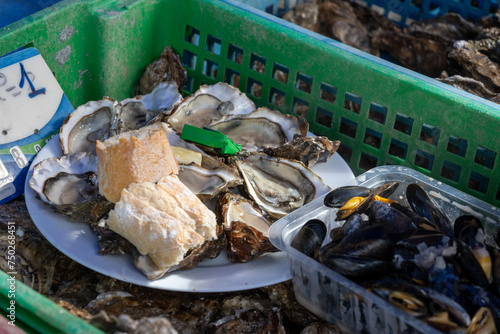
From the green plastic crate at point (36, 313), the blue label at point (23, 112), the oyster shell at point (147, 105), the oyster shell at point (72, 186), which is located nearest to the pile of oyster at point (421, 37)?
the oyster shell at point (147, 105)

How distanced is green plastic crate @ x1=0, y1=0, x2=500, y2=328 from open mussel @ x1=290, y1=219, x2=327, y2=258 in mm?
603

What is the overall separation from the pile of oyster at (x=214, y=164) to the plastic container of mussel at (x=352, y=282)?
0.39 feet

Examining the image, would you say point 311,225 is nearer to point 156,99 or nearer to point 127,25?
point 156,99

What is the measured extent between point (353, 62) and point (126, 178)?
90 centimetres

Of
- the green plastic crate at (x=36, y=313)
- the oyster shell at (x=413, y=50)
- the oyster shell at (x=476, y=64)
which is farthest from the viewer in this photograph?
the oyster shell at (x=413, y=50)

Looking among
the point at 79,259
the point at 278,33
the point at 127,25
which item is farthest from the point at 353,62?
the point at 79,259

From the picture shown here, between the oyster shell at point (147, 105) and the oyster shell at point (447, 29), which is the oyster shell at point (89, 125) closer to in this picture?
the oyster shell at point (147, 105)

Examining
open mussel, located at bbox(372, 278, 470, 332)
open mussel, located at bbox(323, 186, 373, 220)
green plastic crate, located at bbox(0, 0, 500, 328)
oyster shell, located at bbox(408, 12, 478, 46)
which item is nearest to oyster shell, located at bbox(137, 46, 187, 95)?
green plastic crate, located at bbox(0, 0, 500, 328)

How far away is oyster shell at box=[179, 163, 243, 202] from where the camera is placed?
62.5 inches

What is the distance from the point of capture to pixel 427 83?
5.78 feet

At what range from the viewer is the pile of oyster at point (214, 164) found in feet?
4.81

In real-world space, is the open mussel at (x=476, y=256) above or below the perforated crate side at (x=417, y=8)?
below

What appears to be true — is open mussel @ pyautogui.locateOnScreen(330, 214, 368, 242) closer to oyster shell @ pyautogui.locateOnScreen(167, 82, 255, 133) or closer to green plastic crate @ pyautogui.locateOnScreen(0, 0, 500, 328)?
green plastic crate @ pyautogui.locateOnScreen(0, 0, 500, 328)

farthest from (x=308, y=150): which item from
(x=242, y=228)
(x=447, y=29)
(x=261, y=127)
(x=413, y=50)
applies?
(x=447, y=29)
